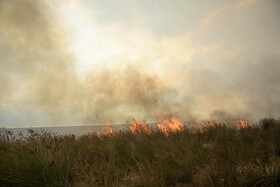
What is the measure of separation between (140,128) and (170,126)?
216 cm

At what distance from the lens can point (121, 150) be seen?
6887 millimetres

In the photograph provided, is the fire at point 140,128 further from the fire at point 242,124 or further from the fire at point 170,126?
the fire at point 242,124

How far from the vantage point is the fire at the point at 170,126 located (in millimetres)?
11258

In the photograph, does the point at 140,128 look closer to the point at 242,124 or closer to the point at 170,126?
the point at 170,126

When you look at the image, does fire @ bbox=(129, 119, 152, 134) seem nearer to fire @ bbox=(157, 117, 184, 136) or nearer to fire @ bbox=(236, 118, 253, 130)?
fire @ bbox=(157, 117, 184, 136)

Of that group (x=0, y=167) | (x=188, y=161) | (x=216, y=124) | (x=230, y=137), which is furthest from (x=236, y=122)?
(x=0, y=167)

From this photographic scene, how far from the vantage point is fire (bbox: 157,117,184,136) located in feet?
36.9

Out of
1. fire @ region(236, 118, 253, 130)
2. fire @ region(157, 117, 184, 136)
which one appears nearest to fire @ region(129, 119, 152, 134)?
fire @ region(157, 117, 184, 136)

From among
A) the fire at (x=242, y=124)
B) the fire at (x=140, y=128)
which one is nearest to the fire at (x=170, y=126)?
the fire at (x=140, y=128)

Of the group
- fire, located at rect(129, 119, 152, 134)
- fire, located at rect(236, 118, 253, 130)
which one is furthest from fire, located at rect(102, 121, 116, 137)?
fire, located at rect(236, 118, 253, 130)

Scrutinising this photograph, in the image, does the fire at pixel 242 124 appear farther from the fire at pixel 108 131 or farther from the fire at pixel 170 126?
the fire at pixel 108 131

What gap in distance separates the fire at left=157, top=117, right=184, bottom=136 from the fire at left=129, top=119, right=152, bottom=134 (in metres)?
0.85

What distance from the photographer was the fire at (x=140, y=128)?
11.1 m

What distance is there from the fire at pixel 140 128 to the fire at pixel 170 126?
0.85 meters
